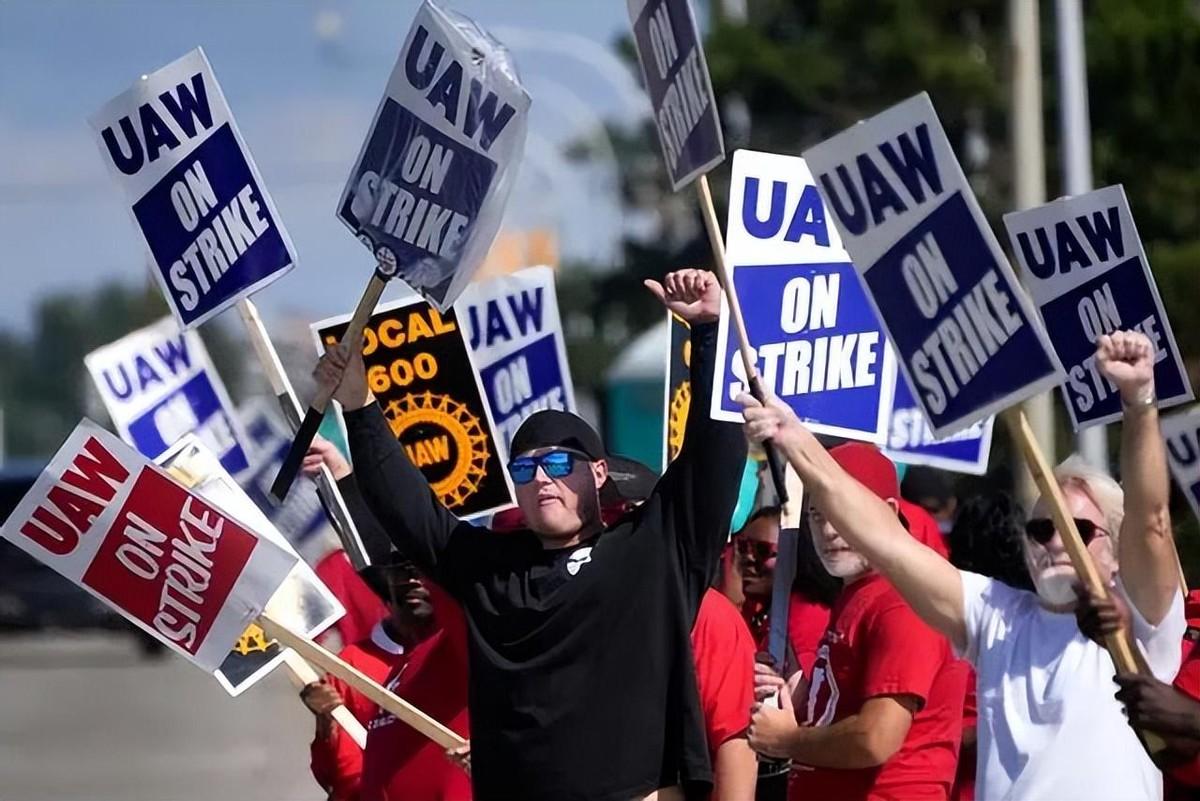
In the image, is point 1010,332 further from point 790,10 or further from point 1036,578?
point 790,10

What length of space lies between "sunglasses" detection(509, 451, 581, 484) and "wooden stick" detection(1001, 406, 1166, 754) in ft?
3.80

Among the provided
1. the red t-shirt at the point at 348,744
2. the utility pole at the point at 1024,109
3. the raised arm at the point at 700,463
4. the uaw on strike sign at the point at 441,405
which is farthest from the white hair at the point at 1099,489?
the utility pole at the point at 1024,109

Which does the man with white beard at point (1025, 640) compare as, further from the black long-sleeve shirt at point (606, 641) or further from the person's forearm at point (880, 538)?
the black long-sleeve shirt at point (606, 641)

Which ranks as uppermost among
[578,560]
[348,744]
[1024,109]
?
[1024,109]

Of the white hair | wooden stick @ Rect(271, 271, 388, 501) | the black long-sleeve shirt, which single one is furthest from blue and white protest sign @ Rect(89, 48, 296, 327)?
the white hair

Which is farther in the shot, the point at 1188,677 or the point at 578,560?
the point at 1188,677

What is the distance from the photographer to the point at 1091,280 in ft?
17.9

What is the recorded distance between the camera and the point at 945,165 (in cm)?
451

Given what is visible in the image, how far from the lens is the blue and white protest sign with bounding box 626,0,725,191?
516 centimetres

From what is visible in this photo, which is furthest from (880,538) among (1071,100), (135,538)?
(1071,100)

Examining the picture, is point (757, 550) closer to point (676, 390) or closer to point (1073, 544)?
point (676, 390)

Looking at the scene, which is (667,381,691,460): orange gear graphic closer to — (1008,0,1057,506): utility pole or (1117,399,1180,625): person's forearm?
(1117,399,1180,625): person's forearm

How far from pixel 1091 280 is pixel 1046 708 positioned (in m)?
1.19

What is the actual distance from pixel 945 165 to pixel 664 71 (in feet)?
3.60
